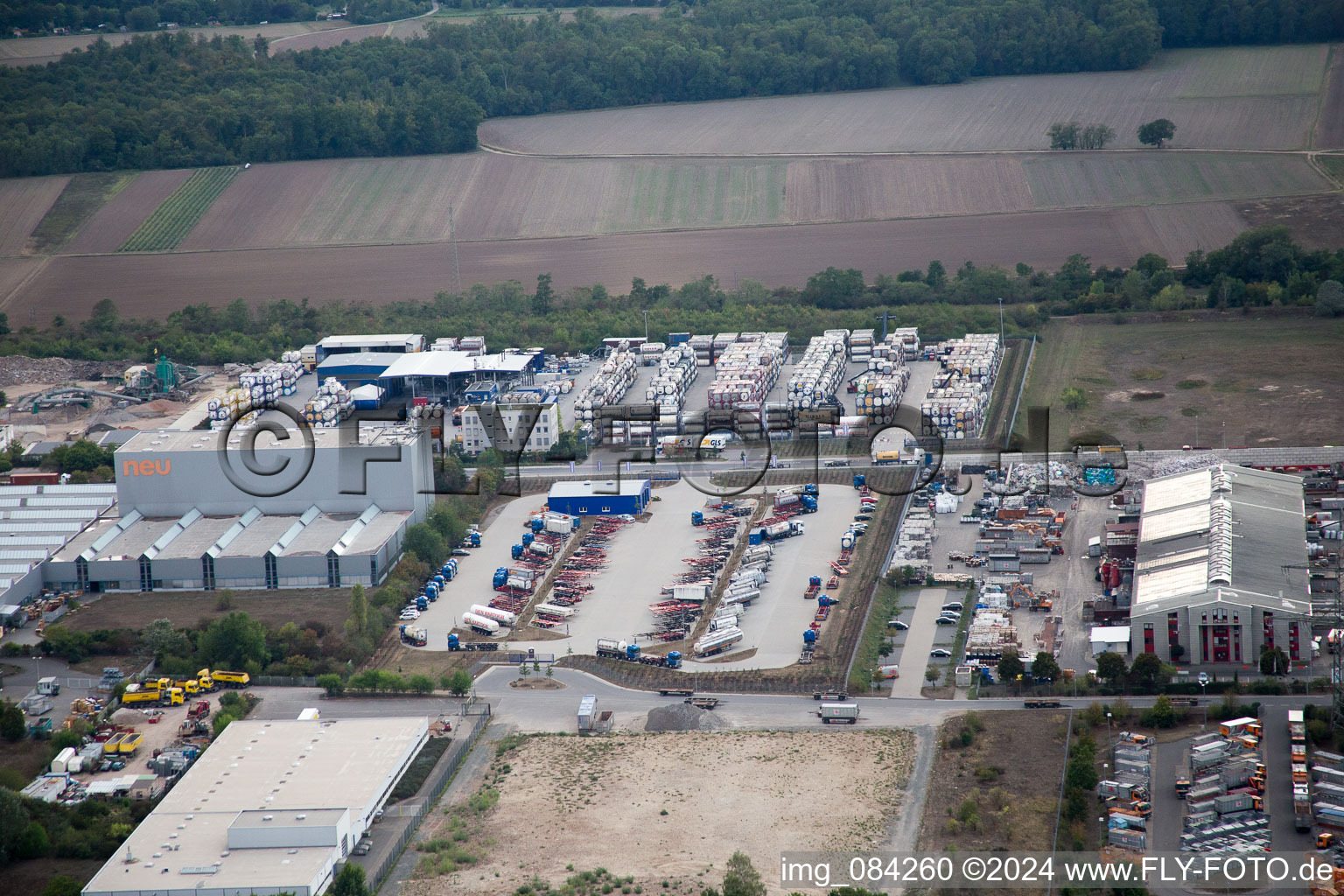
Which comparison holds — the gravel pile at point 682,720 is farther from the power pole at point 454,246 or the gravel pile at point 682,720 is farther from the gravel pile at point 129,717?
the power pole at point 454,246

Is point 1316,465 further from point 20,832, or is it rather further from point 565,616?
point 20,832

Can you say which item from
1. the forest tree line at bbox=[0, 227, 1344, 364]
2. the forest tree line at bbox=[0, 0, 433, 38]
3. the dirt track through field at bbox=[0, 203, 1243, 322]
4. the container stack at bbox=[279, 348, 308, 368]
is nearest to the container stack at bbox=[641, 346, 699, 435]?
the forest tree line at bbox=[0, 227, 1344, 364]

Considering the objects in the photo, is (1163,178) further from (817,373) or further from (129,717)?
(129,717)

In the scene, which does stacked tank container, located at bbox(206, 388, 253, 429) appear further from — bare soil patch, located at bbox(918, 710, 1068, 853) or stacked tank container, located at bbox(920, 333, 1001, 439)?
bare soil patch, located at bbox(918, 710, 1068, 853)

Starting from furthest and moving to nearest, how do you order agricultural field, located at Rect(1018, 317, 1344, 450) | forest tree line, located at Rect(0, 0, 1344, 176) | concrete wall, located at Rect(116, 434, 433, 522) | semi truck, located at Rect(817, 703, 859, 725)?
forest tree line, located at Rect(0, 0, 1344, 176) < agricultural field, located at Rect(1018, 317, 1344, 450) < concrete wall, located at Rect(116, 434, 433, 522) < semi truck, located at Rect(817, 703, 859, 725)

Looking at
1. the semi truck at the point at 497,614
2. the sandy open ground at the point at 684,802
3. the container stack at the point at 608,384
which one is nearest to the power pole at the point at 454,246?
the container stack at the point at 608,384

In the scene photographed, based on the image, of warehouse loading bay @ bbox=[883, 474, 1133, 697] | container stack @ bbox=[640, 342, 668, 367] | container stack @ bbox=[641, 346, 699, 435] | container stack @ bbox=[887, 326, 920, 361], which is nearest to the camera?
warehouse loading bay @ bbox=[883, 474, 1133, 697]

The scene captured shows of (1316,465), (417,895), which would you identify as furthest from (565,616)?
(1316,465)

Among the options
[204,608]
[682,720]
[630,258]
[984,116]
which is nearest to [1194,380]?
[682,720]
